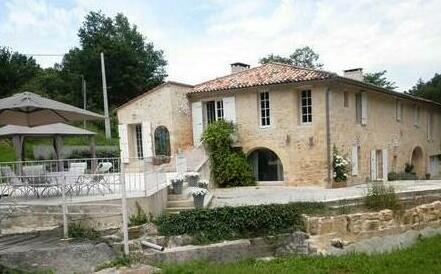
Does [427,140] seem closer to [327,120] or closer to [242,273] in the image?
[327,120]

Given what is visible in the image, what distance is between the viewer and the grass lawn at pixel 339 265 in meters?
9.29

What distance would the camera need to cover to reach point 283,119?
19.5m

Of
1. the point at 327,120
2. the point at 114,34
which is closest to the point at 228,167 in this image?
the point at 327,120

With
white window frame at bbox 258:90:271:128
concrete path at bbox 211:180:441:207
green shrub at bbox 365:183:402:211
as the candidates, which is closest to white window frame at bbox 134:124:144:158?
white window frame at bbox 258:90:271:128

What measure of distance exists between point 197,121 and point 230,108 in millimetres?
1961

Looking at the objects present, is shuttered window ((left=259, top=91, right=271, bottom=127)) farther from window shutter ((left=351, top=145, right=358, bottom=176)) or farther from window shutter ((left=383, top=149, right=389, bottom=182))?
window shutter ((left=383, top=149, right=389, bottom=182))

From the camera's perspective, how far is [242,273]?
9.09 metres

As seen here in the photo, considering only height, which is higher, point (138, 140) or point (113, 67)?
point (113, 67)

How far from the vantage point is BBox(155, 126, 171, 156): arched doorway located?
2325cm

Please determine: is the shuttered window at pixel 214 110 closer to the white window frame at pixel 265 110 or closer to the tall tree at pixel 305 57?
the white window frame at pixel 265 110

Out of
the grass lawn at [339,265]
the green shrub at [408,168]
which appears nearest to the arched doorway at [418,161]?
the green shrub at [408,168]

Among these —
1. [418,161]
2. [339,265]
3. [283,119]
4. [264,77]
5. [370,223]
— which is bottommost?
[339,265]

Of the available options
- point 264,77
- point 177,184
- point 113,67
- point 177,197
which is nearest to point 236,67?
point 264,77

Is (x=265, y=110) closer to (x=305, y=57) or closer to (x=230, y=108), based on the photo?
(x=230, y=108)
